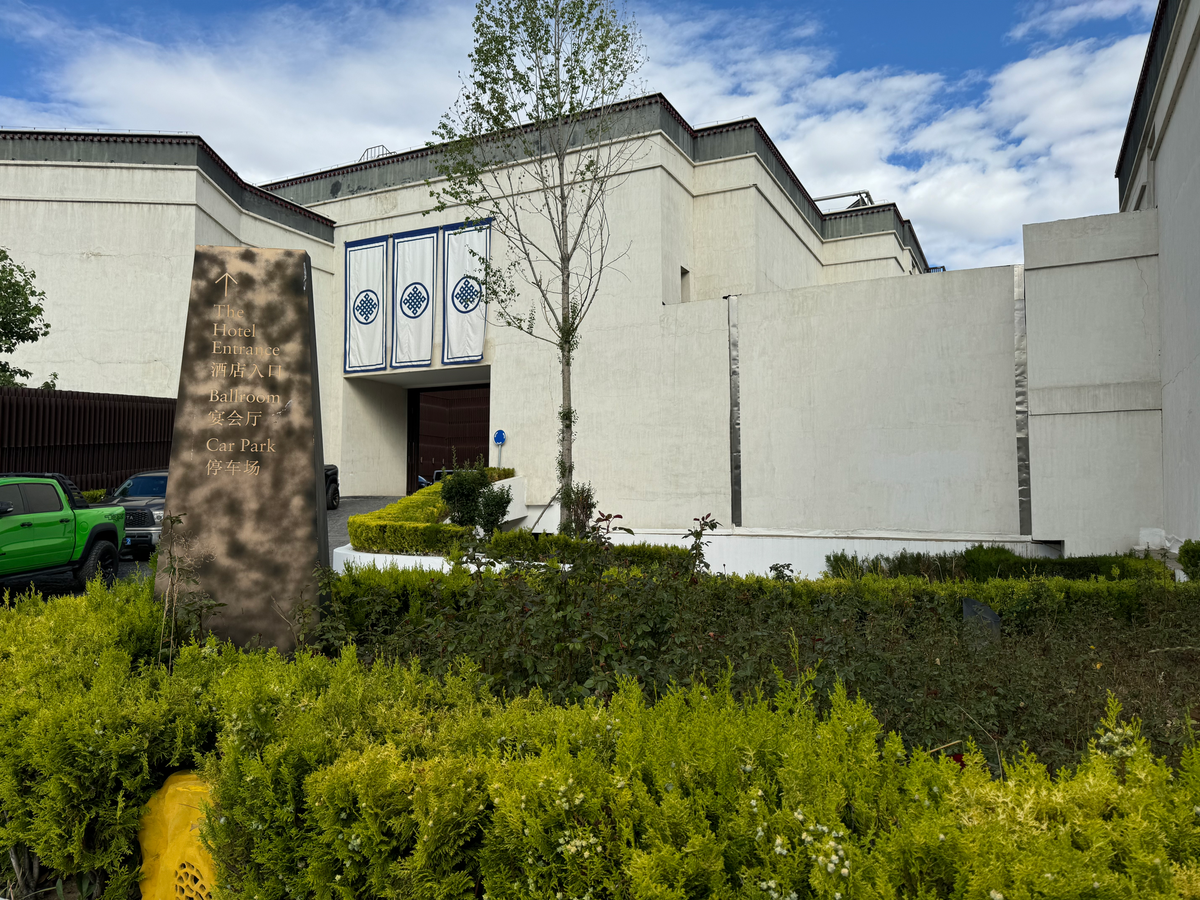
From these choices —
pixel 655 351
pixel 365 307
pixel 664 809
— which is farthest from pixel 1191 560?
pixel 365 307

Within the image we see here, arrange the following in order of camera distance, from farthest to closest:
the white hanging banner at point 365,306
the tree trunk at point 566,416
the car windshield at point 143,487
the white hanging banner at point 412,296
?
1. the white hanging banner at point 365,306
2. the white hanging banner at point 412,296
3. the tree trunk at point 566,416
4. the car windshield at point 143,487

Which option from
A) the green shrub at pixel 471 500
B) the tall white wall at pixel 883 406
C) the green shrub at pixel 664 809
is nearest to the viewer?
the green shrub at pixel 664 809

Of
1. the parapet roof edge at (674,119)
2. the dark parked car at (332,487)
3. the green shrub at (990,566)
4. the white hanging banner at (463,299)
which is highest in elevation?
the parapet roof edge at (674,119)

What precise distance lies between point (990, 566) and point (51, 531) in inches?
474

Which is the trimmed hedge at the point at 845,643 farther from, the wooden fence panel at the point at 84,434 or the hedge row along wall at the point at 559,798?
the wooden fence panel at the point at 84,434

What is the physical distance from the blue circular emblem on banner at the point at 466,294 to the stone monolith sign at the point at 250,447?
1554 centimetres

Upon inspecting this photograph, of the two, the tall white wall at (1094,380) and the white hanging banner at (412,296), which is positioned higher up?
the white hanging banner at (412,296)

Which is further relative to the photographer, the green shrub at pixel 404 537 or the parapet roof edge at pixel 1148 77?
the green shrub at pixel 404 537

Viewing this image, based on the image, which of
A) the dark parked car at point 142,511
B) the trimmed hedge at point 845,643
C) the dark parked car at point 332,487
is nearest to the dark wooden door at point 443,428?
the dark parked car at point 332,487

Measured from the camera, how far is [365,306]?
23672mm

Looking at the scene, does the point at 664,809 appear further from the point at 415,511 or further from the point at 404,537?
the point at 415,511

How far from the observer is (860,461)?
49.7ft

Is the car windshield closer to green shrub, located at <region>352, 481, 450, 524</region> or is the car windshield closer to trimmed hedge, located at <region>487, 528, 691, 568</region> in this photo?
green shrub, located at <region>352, 481, 450, 524</region>

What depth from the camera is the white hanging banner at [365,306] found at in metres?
23.2
